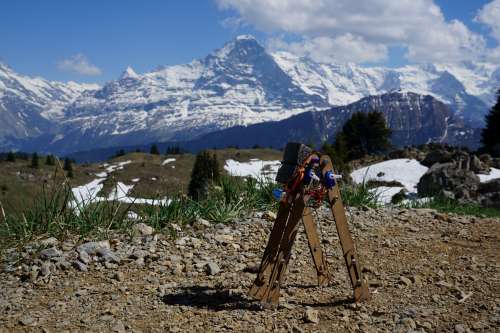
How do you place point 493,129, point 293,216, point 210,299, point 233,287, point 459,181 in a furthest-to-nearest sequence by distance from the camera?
point 493,129, point 459,181, point 233,287, point 210,299, point 293,216

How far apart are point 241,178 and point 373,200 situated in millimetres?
3181

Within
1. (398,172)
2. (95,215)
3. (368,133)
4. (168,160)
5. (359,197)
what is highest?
(95,215)

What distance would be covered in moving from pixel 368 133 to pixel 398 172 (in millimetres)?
32603

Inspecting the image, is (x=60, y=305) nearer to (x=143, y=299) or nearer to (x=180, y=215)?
(x=143, y=299)

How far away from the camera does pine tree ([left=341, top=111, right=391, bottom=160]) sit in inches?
2682

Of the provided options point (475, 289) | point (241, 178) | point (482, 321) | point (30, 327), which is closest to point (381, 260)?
point (475, 289)

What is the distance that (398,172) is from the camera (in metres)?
37.2

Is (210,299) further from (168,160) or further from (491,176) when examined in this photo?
(168,160)

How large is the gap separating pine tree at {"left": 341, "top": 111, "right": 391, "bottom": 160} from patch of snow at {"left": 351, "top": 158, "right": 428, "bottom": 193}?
1099 inches

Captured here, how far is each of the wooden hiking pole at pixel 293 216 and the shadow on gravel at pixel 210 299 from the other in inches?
8.5

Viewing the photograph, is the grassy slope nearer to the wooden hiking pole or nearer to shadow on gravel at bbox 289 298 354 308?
shadow on gravel at bbox 289 298 354 308

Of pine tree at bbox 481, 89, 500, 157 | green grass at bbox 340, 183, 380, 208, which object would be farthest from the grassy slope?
green grass at bbox 340, 183, 380, 208

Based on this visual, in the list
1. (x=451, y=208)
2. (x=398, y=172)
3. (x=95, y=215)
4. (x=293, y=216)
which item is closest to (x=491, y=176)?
(x=398, y=172)

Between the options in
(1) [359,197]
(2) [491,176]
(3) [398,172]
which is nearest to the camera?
(1) [359,197]
